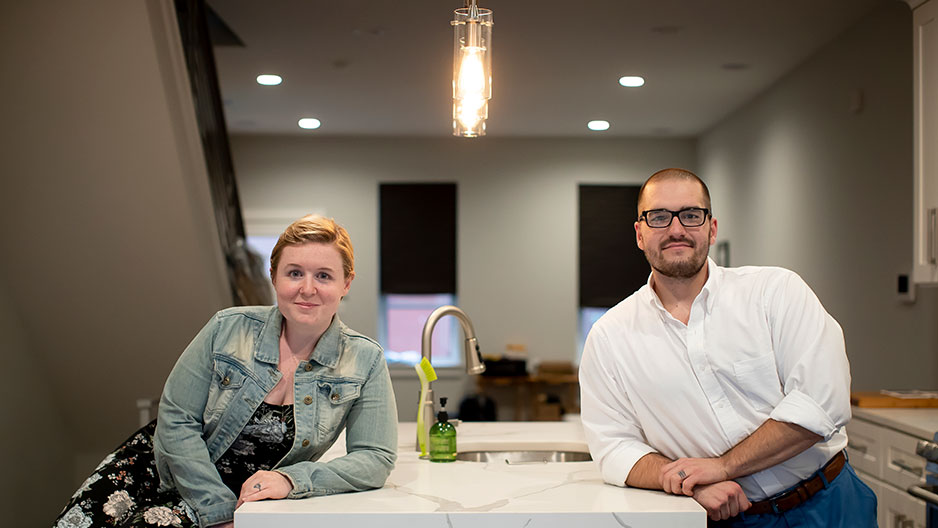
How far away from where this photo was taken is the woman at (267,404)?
1.92 meters

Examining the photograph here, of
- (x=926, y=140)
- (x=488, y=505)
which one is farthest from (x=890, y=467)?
(x=488, y=505)

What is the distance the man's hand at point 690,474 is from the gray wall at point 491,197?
20.9 feet

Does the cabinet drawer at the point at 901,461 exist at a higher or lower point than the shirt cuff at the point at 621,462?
lower

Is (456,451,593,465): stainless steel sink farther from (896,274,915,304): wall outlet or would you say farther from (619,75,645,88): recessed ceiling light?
(619,75,645,88): recessed ceiling light

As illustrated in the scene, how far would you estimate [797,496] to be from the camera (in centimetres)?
193

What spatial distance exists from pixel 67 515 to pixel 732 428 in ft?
4.84

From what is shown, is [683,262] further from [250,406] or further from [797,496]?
[250,406]

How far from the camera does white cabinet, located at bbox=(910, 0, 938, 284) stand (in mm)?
3146

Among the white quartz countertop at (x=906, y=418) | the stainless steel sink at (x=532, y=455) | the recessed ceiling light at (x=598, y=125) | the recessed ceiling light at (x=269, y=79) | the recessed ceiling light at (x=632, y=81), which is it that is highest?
the recessed ceiling light at (x=269, y=79)

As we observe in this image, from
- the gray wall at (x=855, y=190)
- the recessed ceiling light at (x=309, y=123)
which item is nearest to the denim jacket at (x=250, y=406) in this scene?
the gray wall at (x=855, y=190)

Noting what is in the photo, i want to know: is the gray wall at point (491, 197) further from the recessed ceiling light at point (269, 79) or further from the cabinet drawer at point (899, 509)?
the cabinet drawer at point (899, 509)

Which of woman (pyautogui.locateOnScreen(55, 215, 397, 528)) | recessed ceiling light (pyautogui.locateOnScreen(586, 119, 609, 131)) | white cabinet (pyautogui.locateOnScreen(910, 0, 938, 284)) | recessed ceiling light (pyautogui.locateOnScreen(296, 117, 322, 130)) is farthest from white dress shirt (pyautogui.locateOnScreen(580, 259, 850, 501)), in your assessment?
recessed ceiling light (pyautogui.locateOnScreen(296, 117, 322, 130))

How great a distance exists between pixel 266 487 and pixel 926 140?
268 cm

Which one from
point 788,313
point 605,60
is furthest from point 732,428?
point 605,60
